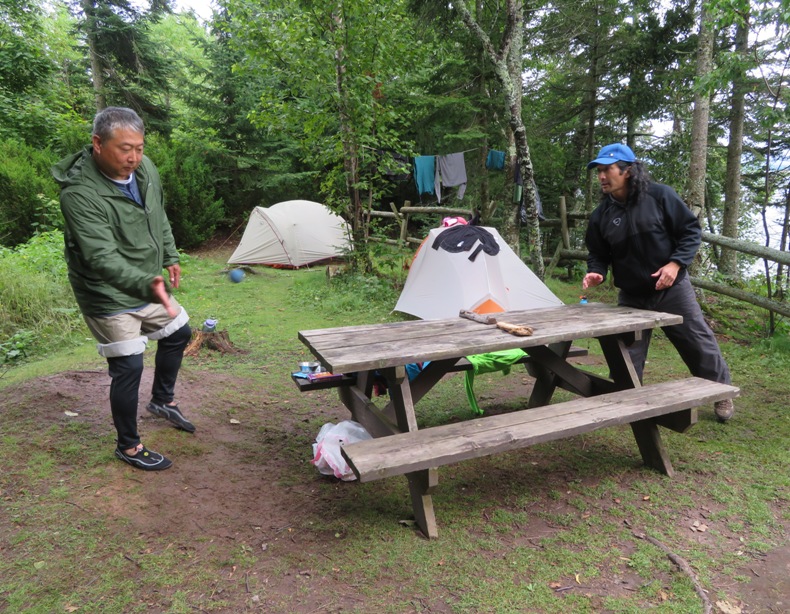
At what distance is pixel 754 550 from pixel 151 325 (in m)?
3.17

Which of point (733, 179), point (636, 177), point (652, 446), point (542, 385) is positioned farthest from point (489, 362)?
point (733, 179)

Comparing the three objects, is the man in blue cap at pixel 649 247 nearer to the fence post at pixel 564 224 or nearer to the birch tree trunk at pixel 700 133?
the birch tree trunk at pixel 700 133

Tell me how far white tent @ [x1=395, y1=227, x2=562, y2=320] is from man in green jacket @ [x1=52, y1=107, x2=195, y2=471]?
3866 mm

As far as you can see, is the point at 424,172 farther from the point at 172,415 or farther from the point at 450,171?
the point at 172,415

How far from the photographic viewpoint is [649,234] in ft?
10.5

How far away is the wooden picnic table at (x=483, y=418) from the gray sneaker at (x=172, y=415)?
989 millimetres

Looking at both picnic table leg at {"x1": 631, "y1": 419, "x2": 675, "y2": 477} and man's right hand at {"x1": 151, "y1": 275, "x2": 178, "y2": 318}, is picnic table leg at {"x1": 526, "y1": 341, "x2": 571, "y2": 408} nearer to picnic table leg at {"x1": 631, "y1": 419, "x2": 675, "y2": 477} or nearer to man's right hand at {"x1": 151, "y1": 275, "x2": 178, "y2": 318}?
picnic table leg at {"x1": 631, "y1": 419, "x2": 675, "y2": 477}

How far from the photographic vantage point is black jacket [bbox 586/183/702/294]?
3160 millimetres

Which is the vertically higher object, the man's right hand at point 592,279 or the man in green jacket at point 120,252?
the man in green jacket at point 120,252

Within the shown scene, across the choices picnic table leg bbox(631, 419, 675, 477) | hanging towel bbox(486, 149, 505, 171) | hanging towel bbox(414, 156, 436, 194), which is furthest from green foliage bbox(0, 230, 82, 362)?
hanging towel bbox(486, 149, 505, 171)

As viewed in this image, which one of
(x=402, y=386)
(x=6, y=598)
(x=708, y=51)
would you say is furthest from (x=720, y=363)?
(x=708, y=51)

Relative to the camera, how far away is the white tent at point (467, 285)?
20.1ft

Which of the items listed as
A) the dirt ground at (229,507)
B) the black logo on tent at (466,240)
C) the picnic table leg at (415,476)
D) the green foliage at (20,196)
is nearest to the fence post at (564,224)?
the black logo on tent at (466,240)

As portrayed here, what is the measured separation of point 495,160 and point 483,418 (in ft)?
33.9
